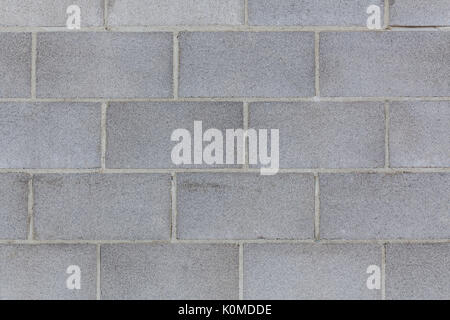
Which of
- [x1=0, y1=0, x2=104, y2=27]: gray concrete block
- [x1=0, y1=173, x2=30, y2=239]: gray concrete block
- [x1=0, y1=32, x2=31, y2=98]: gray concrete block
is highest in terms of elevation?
[x1=0, y1=0, x2=104, y2=27]: gray concrete block

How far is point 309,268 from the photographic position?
5.76 feet

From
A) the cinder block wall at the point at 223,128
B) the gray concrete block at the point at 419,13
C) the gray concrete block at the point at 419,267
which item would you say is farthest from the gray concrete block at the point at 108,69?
the gray concrete block at the point at 419,267

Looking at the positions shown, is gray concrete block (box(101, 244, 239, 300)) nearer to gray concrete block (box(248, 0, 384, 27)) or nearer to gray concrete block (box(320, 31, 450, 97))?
gray concrete block (box(320, 31, 450, 97))

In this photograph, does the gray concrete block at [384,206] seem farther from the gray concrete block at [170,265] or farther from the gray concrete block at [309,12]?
the gray concrete block at [309,12]

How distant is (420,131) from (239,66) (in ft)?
2.28

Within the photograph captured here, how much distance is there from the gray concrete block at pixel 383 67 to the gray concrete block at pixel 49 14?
833 millimetres

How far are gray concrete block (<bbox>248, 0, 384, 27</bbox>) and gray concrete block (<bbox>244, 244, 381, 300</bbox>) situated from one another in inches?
31.9

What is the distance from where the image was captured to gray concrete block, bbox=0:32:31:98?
1748 mm

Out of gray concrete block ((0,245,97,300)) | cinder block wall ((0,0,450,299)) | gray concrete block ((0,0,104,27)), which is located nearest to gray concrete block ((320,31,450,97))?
cinder block wall ((0,0,450,299))

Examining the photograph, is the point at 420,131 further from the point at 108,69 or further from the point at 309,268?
the point at 108,69

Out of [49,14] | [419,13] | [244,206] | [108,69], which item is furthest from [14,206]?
[419,13]

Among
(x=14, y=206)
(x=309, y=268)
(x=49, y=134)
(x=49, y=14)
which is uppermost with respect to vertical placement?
(x=49, y=14)

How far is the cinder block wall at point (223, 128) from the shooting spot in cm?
175
